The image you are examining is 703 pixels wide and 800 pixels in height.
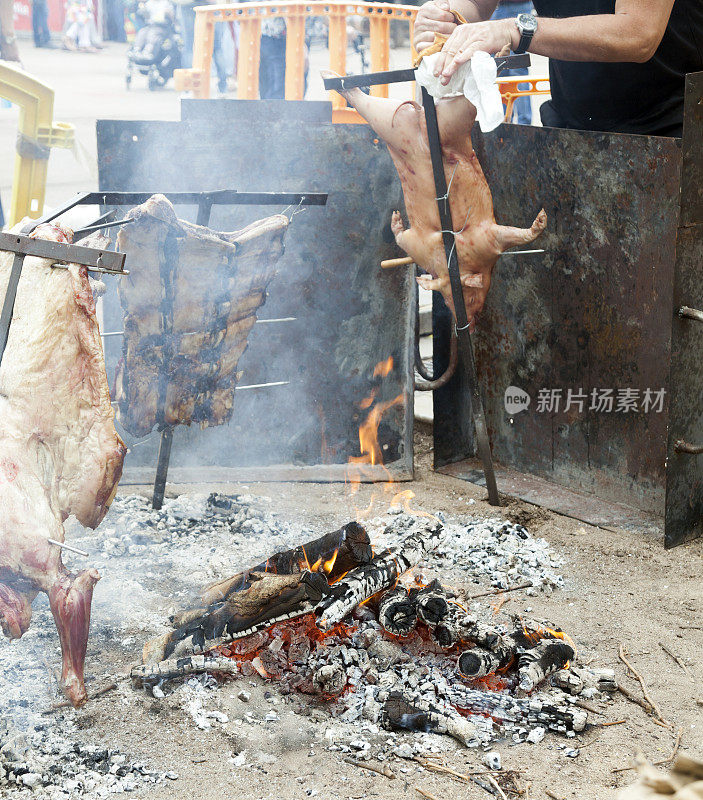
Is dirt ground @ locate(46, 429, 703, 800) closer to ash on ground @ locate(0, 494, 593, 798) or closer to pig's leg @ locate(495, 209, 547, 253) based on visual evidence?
ash on ground @ locate(0, 494, 593, 798)

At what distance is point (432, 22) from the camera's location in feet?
14.1

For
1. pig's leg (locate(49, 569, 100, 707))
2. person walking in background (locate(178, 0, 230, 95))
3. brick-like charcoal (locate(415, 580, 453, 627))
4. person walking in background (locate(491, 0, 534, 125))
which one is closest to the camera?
pig's leg (locate(49, 569, 100, 707))

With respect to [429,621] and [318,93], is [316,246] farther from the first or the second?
[318,93]

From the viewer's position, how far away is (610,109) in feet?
15.8

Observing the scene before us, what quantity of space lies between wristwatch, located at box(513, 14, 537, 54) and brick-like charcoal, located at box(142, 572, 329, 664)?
2.50m

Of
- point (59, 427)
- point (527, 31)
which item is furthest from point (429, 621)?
point (527, 31)

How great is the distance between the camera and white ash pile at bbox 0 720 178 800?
295 cm

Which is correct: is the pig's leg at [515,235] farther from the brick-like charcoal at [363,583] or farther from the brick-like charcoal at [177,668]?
the brick-like charcoal at [177,668]

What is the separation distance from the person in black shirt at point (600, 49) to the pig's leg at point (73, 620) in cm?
263

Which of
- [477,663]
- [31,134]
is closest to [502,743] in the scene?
[477,663]

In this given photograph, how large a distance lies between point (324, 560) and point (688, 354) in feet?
6.84

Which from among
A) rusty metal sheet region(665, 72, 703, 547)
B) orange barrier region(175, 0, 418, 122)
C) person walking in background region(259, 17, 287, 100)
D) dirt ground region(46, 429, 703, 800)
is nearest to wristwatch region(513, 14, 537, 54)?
rusty metal sheet region(665, 72, 703, 547)

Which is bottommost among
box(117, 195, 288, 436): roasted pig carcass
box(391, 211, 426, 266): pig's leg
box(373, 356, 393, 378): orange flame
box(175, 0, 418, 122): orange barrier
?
box(373, 356, 393, 378): orange flame
